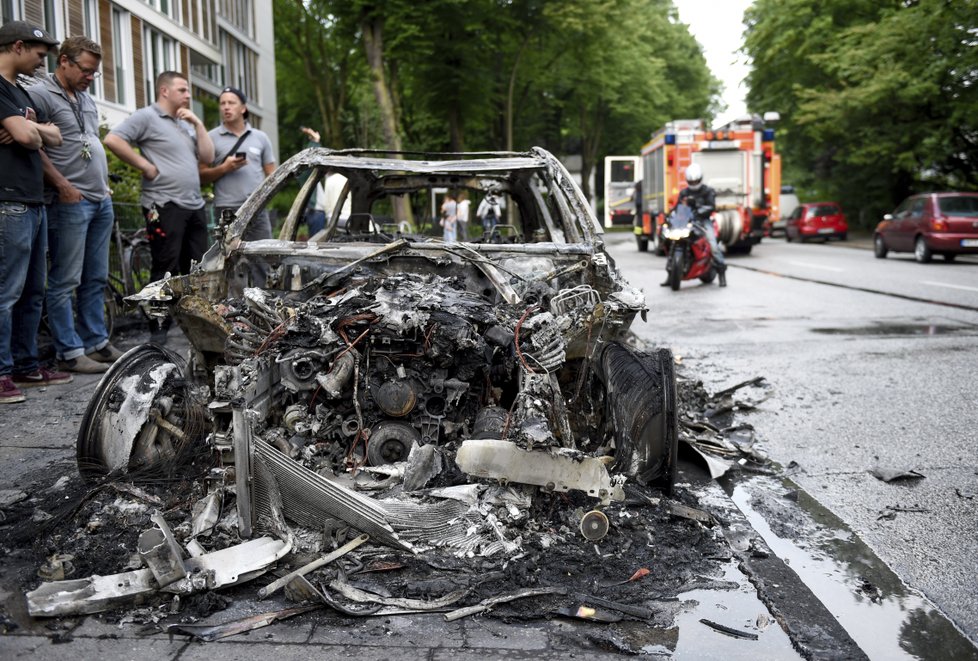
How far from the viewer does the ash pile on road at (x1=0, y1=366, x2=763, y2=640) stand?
3.16 metres

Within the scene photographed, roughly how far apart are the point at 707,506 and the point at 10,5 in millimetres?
15353

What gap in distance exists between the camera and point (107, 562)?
11.2ft

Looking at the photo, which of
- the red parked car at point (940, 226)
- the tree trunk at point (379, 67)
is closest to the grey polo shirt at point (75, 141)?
the tree trunk at point (379, 67)

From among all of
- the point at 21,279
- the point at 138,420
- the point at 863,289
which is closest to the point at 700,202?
the point at 863,289

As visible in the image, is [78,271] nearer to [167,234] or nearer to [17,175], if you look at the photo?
[167,234]

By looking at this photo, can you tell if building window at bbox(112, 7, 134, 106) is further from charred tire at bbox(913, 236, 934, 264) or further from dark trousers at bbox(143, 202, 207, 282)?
charred tire at bbox(913, 236, 934, 264)

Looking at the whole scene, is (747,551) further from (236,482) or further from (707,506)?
(236,482)

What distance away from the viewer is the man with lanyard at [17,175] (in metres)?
6.02

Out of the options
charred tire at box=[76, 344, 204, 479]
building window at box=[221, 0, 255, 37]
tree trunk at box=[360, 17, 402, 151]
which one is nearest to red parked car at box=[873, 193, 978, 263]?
tree trunk at box=[360, 17, 402, 151]

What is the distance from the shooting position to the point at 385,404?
3.96 metres

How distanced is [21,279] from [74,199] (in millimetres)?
811

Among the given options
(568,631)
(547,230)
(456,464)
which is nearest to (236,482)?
(456,464)

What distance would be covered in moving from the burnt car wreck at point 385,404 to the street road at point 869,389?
3.72ft

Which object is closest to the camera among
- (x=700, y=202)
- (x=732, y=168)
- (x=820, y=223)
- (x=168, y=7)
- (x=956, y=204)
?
(x=700, y=202)
